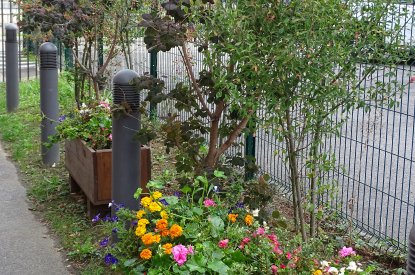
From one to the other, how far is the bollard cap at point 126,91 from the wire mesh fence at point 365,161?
0.80 metres

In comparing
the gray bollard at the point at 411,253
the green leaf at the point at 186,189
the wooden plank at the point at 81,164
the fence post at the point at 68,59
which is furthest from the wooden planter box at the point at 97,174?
the fence post at the point at 68,59

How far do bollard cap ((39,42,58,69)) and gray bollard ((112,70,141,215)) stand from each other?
271 cm

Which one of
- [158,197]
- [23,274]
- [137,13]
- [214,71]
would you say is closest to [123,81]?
[214,71]

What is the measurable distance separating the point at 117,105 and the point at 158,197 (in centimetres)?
103

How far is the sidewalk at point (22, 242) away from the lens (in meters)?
5.02

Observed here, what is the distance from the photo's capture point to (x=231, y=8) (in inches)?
157

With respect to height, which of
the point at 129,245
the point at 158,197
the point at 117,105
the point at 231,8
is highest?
the point at 231,8

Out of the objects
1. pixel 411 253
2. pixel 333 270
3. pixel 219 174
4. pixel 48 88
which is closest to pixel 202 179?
pixel 219 174

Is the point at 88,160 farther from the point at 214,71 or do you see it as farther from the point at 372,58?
the point at 372,58

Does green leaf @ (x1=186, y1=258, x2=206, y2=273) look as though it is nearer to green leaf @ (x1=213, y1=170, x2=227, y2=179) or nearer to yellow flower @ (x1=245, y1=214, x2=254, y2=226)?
yellow flower @ (x1=245, y1=214, x2=254, y2=226)

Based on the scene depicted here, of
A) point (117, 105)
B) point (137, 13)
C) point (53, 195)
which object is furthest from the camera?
point (137, 13)

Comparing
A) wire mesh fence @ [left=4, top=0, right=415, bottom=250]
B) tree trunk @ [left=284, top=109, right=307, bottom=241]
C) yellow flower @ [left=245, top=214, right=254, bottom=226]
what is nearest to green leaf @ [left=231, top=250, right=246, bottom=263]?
yellow flower @ [left=245, top=214, right=254, bottom=226]

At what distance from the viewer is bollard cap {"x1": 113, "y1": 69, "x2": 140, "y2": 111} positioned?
15.8 ft

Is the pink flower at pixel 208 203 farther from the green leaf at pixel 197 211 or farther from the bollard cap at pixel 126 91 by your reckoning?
the bollard cap at pixel 126 91
